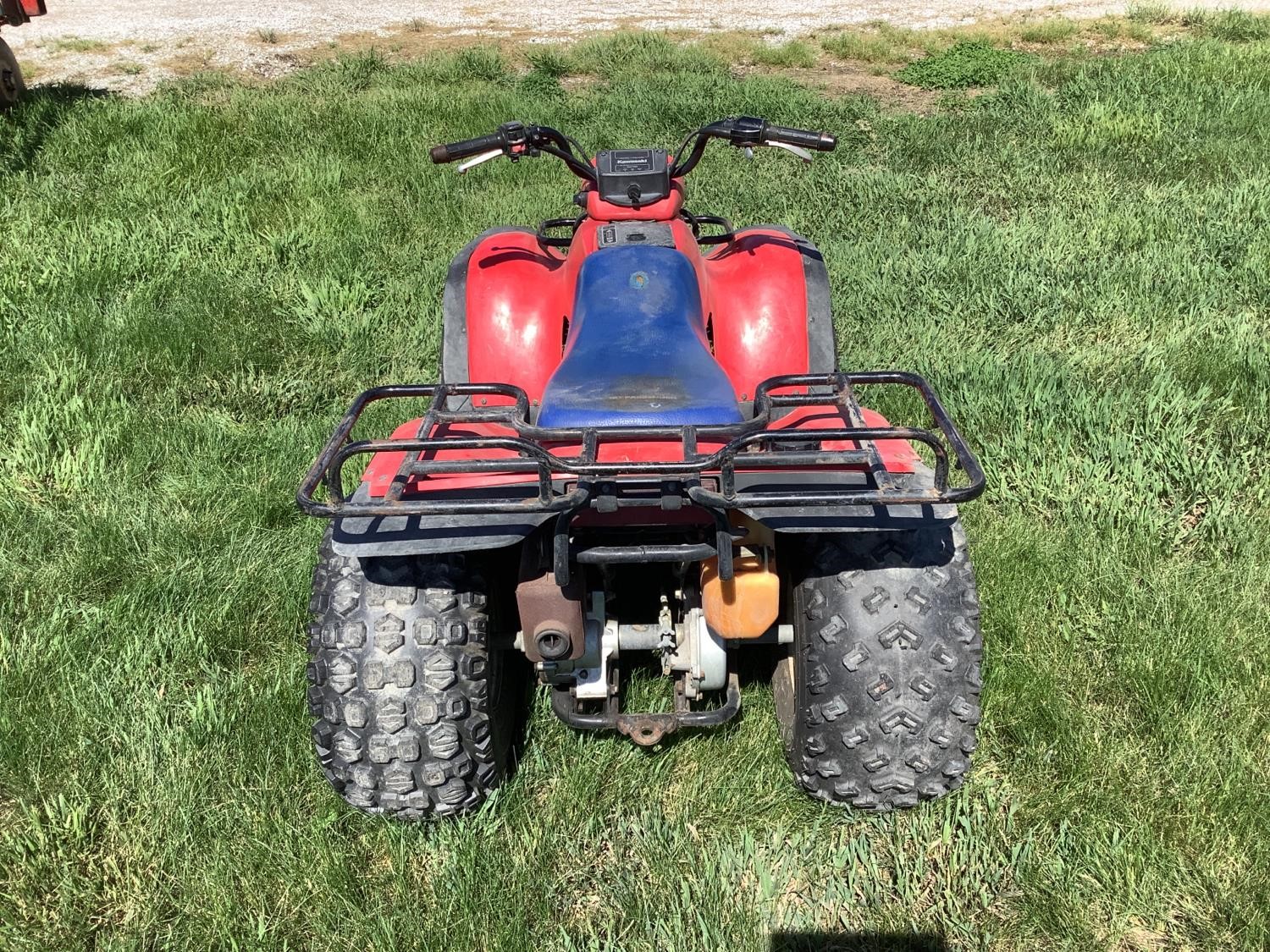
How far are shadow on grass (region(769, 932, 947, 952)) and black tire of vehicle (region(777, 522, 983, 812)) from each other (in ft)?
1.12

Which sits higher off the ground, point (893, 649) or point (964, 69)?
point (964, 69)

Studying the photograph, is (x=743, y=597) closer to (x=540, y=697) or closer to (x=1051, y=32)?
(x=540, y=697)

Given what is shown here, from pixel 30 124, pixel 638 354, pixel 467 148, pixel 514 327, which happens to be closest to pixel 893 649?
pixel 638 354

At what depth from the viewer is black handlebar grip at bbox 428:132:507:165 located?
2973 mm

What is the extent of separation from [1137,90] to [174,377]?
780 centimetres

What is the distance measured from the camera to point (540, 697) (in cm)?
279

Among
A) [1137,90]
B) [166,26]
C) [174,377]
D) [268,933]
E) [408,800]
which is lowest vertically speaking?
[268,933]

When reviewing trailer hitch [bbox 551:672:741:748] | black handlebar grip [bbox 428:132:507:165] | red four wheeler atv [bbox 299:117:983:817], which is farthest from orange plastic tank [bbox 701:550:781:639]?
black handlebar grip [bbox 428:132:507:165]

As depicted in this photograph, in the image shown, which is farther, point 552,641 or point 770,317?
point 770,317

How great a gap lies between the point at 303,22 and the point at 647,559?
13.3 metres

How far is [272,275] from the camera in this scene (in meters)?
5.41

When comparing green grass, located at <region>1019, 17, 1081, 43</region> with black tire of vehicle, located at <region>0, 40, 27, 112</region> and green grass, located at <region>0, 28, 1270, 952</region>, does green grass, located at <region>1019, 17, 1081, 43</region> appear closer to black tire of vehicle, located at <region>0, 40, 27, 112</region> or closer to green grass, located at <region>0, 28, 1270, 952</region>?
green grass, located at <region>0, 28, 1270, 952</region>

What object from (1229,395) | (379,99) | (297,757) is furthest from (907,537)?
(379,99)

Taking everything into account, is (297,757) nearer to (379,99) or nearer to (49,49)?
(379,99)
